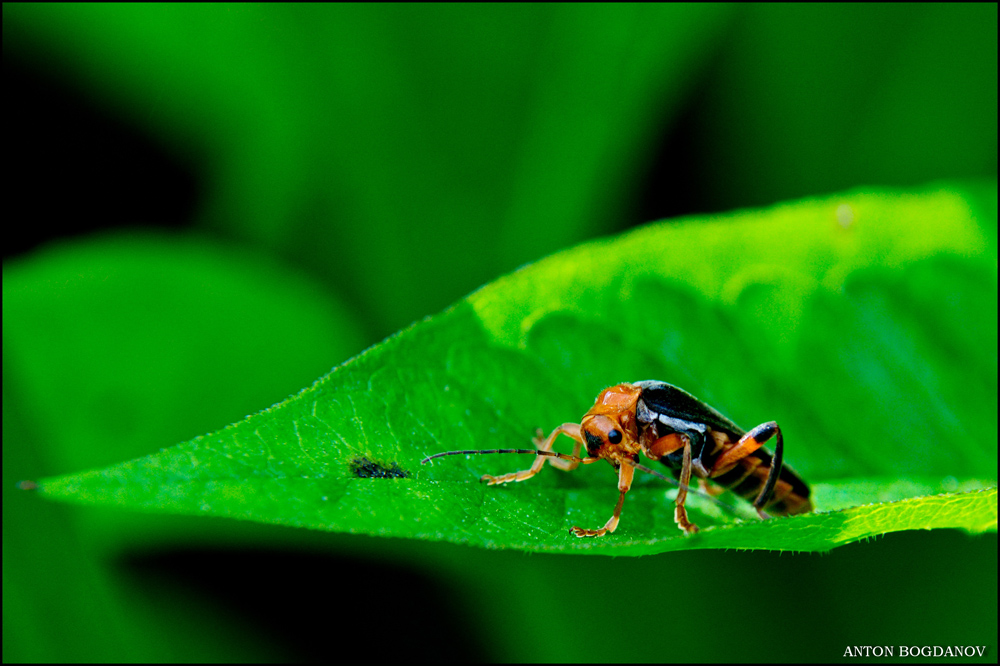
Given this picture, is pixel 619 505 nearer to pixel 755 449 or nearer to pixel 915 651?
pixel 755 449

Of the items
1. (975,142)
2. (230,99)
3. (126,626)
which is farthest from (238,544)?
(975,142)

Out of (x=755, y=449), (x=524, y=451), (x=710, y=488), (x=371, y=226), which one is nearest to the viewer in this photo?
Result: (x=524, y=451)

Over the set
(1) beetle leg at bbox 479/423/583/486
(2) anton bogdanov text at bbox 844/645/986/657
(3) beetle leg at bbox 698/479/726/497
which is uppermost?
(1) beetle leg at bbox 479/423/583/486

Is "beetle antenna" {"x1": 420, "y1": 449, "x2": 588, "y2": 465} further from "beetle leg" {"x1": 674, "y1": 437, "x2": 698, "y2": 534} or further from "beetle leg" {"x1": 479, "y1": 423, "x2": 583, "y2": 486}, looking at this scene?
"beetle leg" {"x1": 674, "y1": 437, "x2": 698, "y2": 534}

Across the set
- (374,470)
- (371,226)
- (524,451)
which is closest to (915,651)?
(524,451)

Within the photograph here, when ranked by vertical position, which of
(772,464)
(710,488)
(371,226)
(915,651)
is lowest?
(915,651)

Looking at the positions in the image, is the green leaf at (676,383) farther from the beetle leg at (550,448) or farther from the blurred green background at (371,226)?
the blurred green background at (371,226)

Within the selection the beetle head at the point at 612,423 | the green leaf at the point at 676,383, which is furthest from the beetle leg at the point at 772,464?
the beetle head at the point at 612,423

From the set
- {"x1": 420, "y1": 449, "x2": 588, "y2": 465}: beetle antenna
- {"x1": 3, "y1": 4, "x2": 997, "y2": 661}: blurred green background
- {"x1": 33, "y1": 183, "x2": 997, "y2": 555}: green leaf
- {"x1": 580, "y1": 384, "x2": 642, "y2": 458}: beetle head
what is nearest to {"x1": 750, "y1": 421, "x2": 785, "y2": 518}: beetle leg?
{"x1": 33, "y1": 183, "x2": 997, "y2": 555}: green leaf
